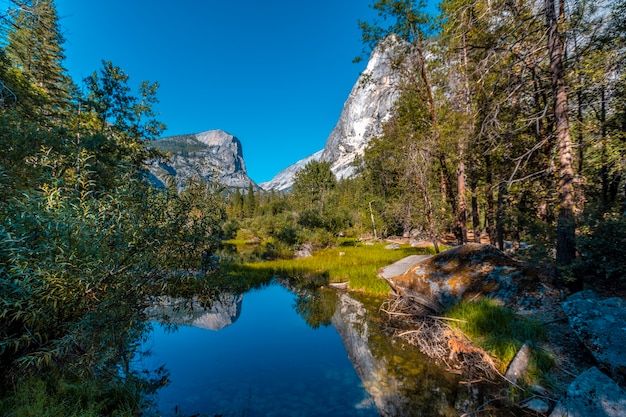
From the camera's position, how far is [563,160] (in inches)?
239

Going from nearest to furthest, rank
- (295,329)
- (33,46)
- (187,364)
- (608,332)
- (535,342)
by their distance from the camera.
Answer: (608,332), (535,342), (187,364), (295,329), (33,46)

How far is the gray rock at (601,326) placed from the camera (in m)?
3.70

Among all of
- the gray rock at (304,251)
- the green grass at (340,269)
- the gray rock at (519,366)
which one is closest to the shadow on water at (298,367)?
the gray rock at (519,366)

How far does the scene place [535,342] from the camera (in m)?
5.08

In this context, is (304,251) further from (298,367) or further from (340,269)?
(298,367)

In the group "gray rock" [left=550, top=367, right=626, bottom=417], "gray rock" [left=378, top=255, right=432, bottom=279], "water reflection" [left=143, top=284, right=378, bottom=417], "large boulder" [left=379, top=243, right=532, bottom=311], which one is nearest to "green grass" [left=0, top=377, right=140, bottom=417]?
"water reflection" [left=143, top=284, right=378, bottom=417]

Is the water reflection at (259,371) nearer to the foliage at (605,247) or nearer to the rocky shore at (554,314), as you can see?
the rocky shore at (554,314)

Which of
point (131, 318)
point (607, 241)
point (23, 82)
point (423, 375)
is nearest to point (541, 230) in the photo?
point (607, 241)

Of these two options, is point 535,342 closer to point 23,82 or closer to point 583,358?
point 583,358

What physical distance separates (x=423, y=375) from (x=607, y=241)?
16.7 ft

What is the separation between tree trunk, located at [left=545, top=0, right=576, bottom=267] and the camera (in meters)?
6.00

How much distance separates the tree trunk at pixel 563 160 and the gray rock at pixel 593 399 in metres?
3.39

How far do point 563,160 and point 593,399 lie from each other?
17.1 feet

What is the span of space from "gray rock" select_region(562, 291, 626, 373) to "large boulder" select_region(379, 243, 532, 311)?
2.01 metres
